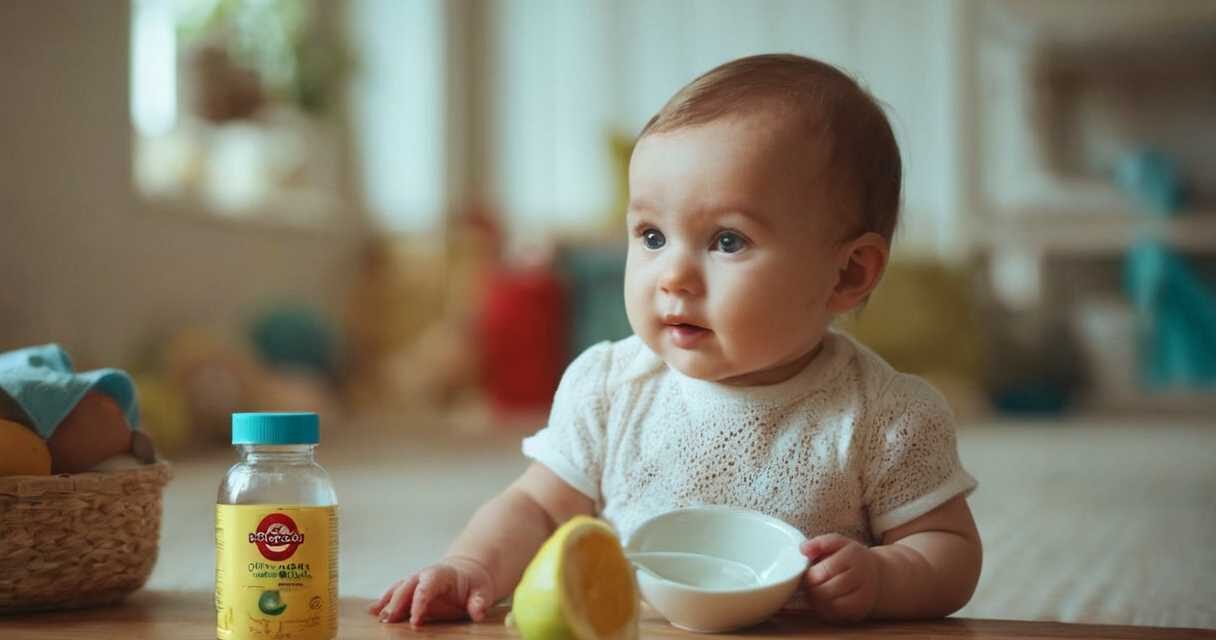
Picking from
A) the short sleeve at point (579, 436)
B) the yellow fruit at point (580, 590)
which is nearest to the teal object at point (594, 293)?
the short sleeve at point (579, 436)

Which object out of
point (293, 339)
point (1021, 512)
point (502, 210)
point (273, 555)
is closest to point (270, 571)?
point (273, 555)

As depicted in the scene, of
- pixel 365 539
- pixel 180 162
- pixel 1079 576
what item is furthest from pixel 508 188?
pixel 1079 576

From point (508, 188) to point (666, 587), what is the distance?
3.76m

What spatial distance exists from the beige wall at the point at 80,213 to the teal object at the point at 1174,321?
2.68m

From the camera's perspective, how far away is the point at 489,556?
0.89 metres

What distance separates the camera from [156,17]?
3.09 meters

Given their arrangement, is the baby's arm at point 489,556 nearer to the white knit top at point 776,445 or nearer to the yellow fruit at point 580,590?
the white knit top at point 776,445

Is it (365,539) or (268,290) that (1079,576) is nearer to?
(365,539)

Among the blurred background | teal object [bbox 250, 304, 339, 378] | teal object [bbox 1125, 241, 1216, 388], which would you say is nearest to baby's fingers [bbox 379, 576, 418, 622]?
the blurred background

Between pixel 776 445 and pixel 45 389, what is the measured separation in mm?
538

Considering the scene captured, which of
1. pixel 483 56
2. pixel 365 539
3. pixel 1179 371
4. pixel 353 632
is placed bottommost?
pixel 1179 371

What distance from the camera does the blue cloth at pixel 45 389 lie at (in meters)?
0.90

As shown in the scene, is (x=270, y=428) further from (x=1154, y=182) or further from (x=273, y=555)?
(x=1154, y=182)

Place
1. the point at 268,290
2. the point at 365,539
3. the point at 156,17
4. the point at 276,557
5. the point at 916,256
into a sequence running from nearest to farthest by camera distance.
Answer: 1. the point at 276,557
2. the point at 365,539
3. the point at 156,17
4. the point at 268,290
5. the point at 916,256
